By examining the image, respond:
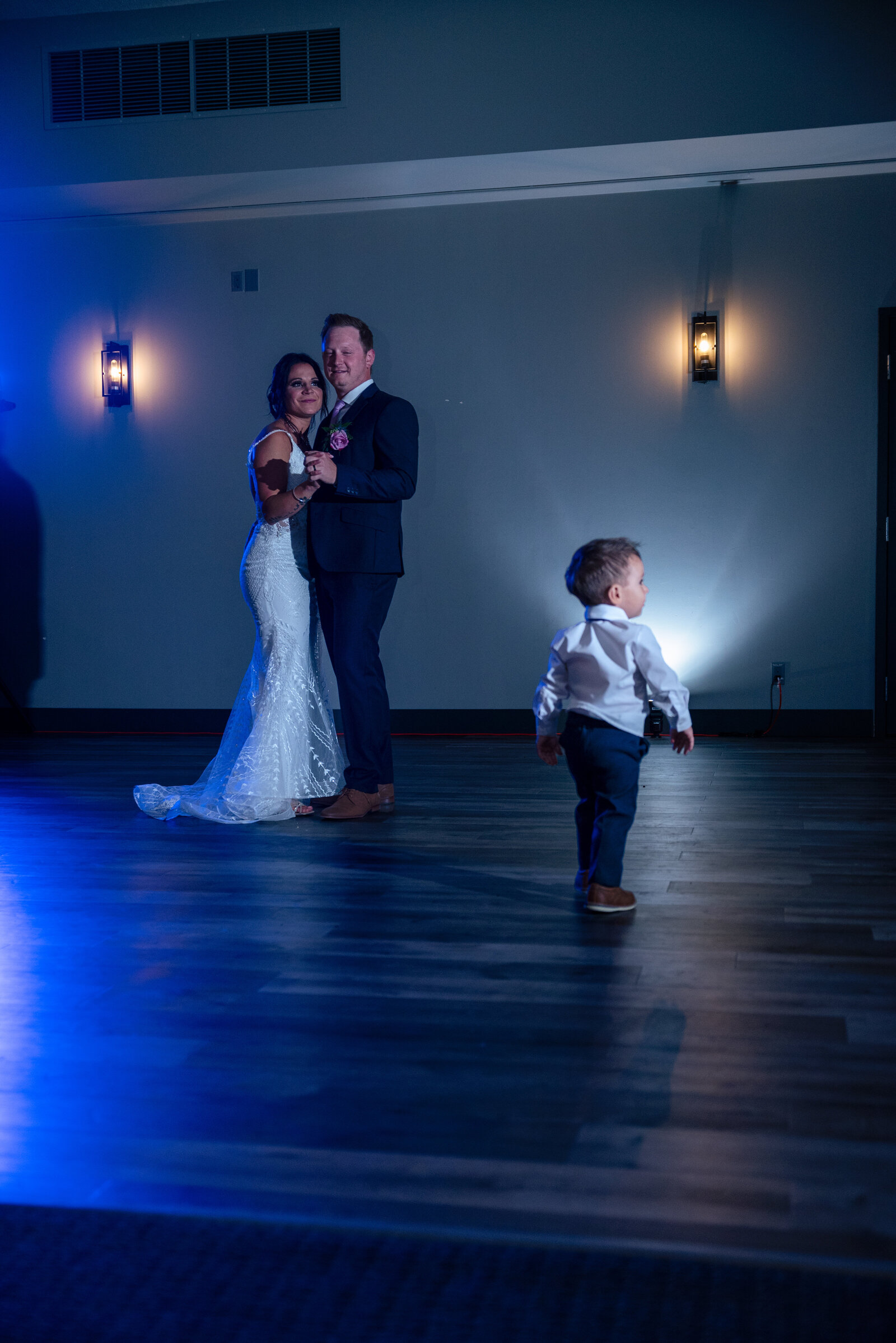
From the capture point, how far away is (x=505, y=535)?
6.33 m

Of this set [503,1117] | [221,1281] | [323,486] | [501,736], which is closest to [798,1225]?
[503,1117]

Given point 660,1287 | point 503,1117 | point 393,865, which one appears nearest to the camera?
point 660,1287

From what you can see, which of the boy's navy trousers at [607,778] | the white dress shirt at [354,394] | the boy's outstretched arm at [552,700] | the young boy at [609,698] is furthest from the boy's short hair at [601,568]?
the white dress shirt at [354,394]

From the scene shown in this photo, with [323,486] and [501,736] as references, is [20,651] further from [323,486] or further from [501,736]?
[323,486]

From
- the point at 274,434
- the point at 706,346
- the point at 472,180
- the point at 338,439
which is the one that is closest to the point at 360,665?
the point at 338,439

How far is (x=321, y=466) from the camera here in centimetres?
334

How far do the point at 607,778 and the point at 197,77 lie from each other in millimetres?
5150

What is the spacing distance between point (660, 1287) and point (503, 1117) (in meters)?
0.38

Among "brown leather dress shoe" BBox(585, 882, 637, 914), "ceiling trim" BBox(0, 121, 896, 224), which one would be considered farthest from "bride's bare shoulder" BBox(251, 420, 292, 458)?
"ceiling trim" BBox(0, 121, 896, 224)

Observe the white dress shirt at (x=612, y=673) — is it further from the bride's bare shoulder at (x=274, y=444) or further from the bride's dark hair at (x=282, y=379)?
the bride's dark hair at (x=282, y=379)

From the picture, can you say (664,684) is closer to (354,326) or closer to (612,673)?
(612,673)

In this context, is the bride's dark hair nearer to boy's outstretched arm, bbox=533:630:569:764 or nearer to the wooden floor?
the wooden floor

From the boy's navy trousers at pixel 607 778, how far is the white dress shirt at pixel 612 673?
0.03m

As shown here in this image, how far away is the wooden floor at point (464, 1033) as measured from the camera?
1.22 meters
